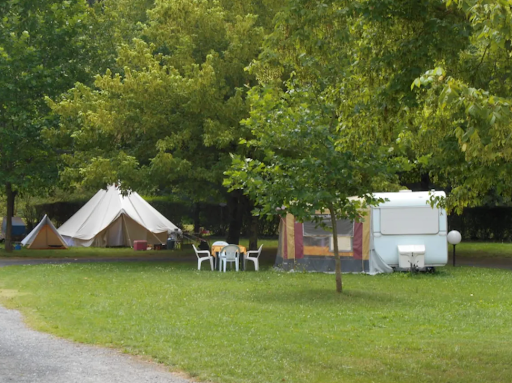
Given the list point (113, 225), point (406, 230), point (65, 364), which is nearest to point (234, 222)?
point (406, 230)

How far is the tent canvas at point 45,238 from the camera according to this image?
30.1 m

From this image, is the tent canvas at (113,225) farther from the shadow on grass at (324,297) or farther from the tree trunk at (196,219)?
the shadow on grass at (324,297)

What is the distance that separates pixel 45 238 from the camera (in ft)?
99.1

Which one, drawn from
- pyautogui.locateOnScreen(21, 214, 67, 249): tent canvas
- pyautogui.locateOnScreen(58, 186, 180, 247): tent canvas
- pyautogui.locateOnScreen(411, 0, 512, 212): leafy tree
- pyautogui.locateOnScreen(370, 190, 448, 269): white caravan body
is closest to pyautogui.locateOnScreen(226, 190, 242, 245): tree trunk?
pyautogui.locateOnScreen(58, 186, 180, 247): tent canvas

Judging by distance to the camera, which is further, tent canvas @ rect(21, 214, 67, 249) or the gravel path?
tent canvas @ rect(21, 214, 67, 249)

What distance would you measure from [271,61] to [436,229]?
38.5ft

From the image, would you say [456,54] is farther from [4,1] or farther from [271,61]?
[4,1]

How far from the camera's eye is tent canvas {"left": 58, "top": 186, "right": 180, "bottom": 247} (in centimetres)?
3133

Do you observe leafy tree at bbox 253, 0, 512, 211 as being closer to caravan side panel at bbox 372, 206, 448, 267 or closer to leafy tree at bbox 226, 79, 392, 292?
leafy tree at bbox 226, 79, 392, 292

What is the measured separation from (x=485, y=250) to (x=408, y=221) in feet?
31.8

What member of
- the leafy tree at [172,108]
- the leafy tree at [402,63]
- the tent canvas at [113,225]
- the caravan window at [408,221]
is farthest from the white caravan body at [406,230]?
the tent canvas at [113,225]

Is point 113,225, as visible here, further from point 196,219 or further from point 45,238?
point 196,219

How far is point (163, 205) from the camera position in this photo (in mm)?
38062

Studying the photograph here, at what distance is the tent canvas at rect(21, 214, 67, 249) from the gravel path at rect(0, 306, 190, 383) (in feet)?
68.0
